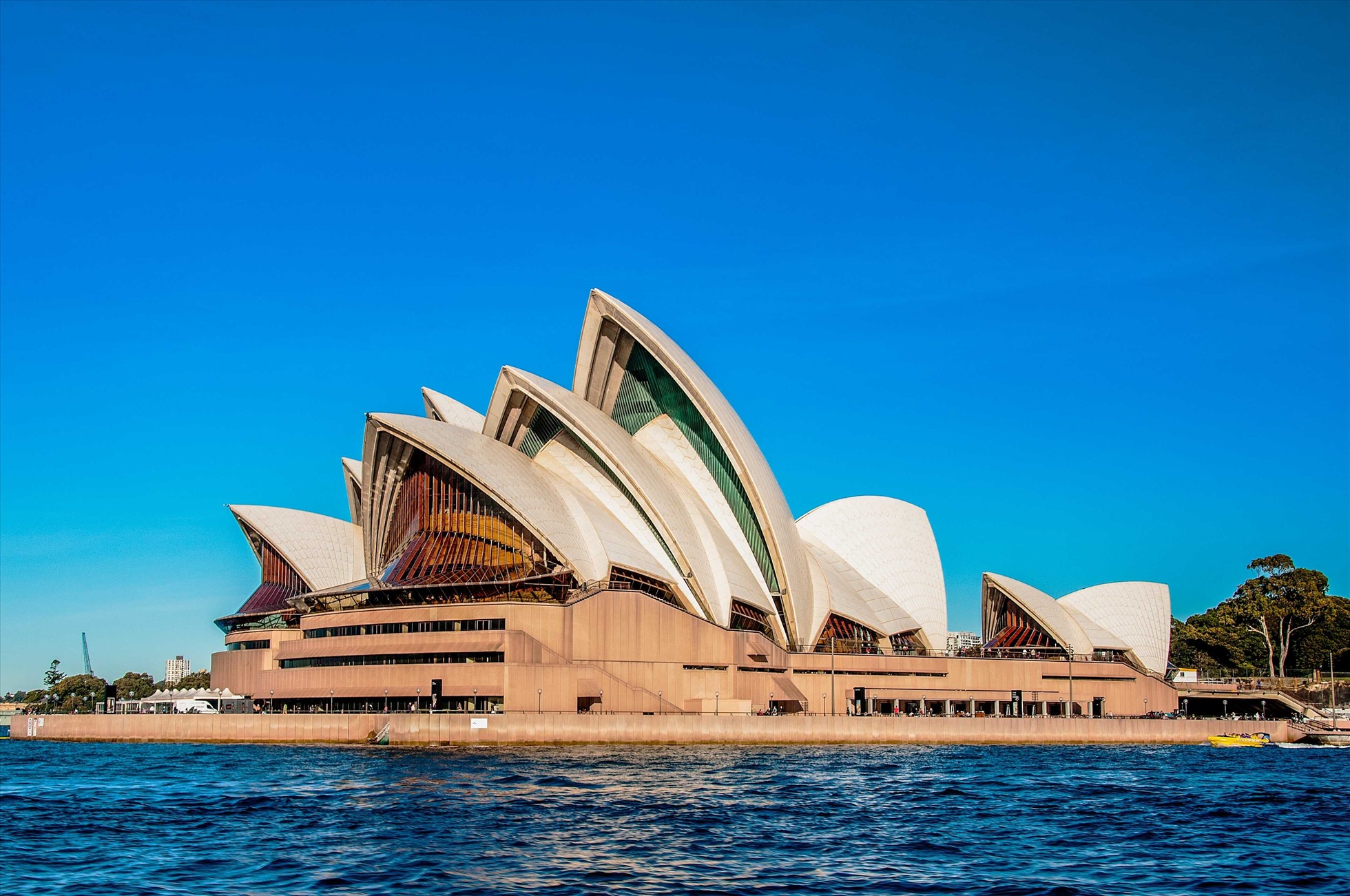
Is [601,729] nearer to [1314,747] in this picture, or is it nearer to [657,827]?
[657,827]

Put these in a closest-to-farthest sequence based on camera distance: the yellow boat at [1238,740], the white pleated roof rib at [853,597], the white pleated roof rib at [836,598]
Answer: the yellow boat at [1238,740], the white pleated roof rib at [836,598], the white pleated roof rib at [853,597]

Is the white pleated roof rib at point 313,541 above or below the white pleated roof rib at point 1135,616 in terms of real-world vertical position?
above

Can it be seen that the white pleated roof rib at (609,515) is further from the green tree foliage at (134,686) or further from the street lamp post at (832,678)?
the green tree foliage at (134,686)

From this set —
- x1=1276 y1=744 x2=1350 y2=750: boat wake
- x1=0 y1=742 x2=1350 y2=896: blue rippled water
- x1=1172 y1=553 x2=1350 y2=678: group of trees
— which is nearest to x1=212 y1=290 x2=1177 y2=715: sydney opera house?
x1=1276 y1=744 x2=1350 y2=750: boat wake

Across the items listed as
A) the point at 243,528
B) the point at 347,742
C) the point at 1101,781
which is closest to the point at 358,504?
the point at 243,528

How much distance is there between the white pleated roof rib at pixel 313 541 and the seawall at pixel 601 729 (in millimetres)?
15132

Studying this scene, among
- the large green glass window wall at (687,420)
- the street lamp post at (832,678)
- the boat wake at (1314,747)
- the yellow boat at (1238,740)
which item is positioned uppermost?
the large green glass window wall at (687,420)

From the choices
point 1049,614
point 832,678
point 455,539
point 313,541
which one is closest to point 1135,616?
point 1049,614

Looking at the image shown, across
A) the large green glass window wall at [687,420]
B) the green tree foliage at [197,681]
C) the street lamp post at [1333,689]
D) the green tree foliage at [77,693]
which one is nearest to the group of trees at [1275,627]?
the street lamp post at [1333,689]

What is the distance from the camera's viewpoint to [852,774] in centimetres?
4553

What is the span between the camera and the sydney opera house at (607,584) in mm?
64500

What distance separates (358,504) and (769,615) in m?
29.5

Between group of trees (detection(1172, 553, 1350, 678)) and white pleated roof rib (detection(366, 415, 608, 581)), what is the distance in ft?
240

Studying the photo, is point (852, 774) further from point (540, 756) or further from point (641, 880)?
point (641, 880)
